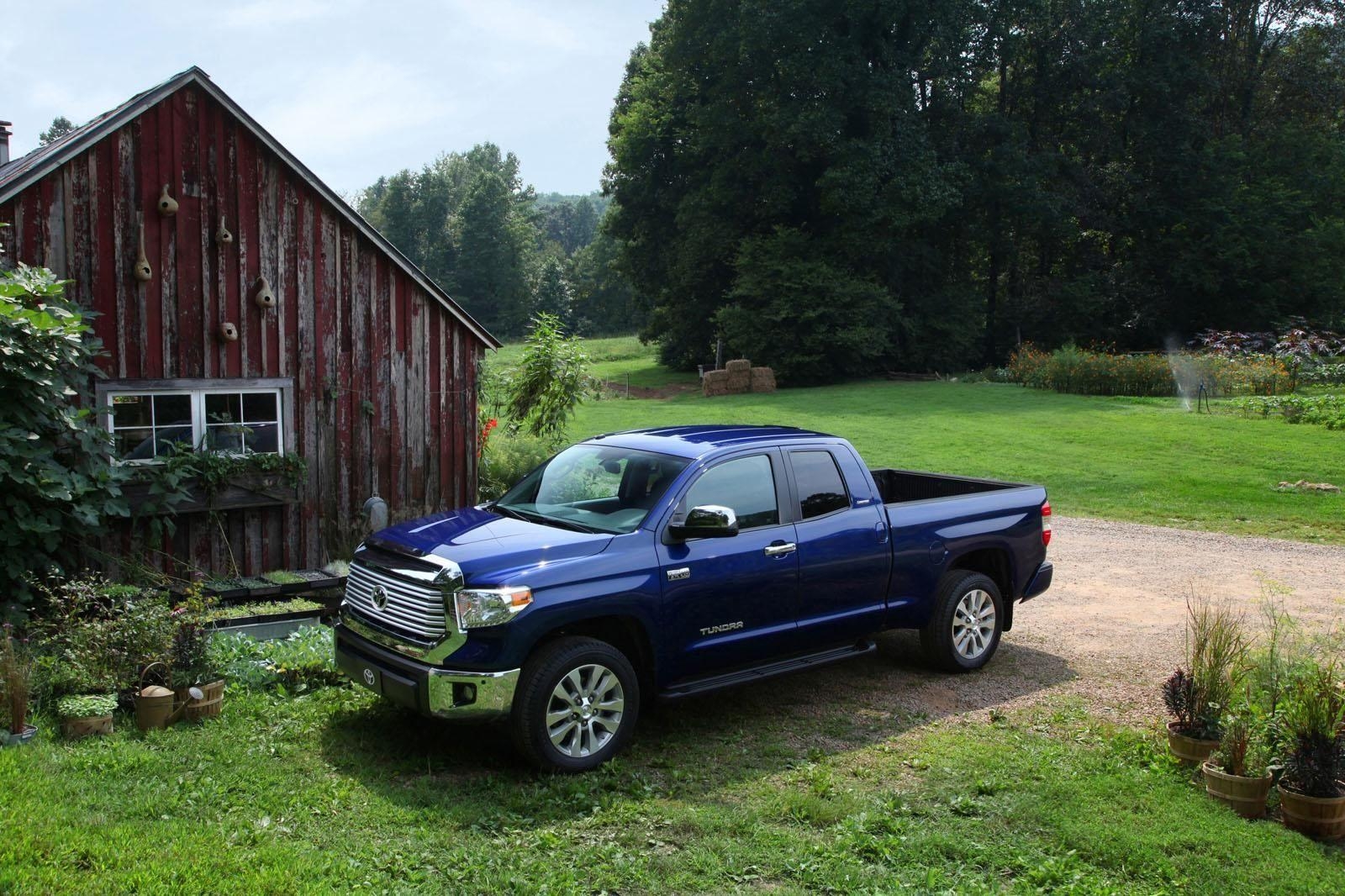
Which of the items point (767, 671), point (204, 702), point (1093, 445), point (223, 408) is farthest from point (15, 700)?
point (1093, 445)

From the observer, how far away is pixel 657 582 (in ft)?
20.5

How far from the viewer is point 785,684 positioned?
7.75m

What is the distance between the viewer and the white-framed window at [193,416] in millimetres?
9727

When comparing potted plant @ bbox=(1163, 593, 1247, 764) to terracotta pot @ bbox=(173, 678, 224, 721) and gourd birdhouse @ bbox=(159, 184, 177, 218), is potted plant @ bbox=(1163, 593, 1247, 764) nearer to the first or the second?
terracotta pot @ bbox=(173, 678, 224, 721)

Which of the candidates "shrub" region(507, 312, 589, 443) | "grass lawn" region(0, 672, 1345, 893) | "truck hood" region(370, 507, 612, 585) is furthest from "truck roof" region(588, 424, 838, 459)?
"shrub" region(507, 312, 589, 443)

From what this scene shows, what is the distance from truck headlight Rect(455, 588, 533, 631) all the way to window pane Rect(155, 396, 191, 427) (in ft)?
19.1

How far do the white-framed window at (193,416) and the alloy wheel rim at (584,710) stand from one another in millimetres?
5707

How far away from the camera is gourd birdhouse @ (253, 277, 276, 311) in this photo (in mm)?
10484

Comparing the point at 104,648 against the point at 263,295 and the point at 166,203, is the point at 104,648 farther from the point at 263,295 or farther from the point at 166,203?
the point at 166,203

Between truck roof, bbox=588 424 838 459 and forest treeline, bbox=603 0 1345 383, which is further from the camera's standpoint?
forest treeline, bbox=603 0 1345 383

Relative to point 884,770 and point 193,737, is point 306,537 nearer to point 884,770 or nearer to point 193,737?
point 193,737

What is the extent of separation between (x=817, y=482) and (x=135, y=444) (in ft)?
22.2

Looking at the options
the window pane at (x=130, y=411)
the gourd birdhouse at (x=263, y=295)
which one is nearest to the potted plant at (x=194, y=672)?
the window pane at (x=130, y=411)

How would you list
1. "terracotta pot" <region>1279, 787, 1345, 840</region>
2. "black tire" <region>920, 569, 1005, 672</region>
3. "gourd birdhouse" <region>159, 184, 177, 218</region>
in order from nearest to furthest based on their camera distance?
"terracotta pot" <region>1279, 787, 1345, 840</region>
"black tire" <region>920, 569, 1005, 672</region>
"gourd birdhouse" <region>159, 184, 177, 218</region>
